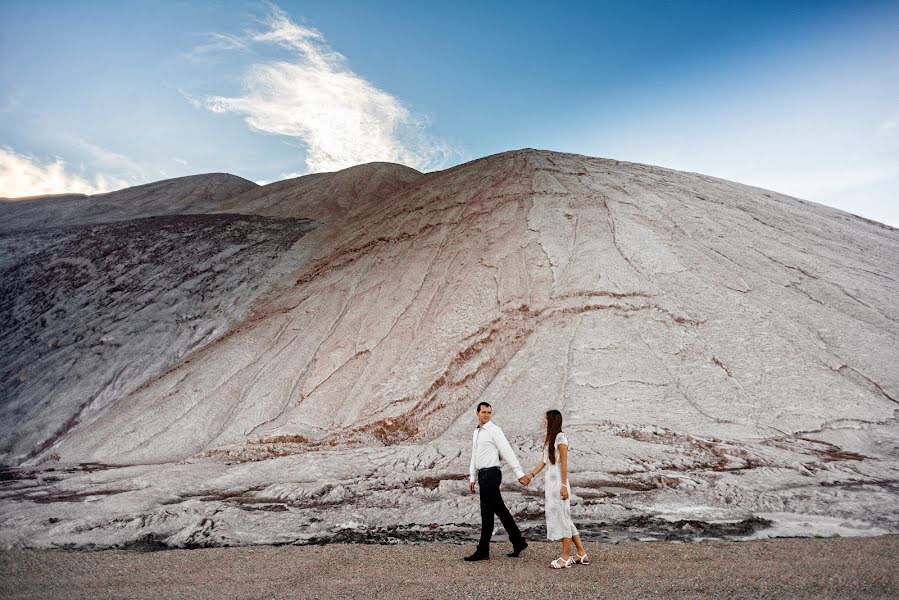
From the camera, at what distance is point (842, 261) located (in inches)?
538

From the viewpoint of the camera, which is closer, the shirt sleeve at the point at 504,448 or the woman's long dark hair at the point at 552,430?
the woman's long dark hair at the point at 552,430

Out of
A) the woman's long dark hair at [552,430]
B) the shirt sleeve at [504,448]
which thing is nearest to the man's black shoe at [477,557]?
the shirt sleeve at [504,448]

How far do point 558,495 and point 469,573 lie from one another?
97cm

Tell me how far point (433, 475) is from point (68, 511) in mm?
4806

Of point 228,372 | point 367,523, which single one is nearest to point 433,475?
point 367,523

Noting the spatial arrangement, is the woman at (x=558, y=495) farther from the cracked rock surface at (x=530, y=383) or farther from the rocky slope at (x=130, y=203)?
the rocky slope at (x=130, y=203)

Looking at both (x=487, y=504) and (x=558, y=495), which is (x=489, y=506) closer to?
(x=487, y=504)

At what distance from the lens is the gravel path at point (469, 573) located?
3963mm

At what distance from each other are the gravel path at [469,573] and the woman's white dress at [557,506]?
0.30 metres

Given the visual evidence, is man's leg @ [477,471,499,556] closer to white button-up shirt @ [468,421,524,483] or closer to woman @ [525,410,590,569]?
white button-up shirt @ [468,421,524,483]

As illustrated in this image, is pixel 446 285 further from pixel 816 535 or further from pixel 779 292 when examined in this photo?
pixel 816 535

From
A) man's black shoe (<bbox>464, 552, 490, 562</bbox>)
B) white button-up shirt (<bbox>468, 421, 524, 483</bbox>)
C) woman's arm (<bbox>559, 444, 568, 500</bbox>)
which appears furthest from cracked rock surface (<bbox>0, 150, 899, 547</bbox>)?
woman's arm (<bbox>559, 444, 568, 500</bbox>)

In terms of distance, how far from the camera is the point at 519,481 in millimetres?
4629

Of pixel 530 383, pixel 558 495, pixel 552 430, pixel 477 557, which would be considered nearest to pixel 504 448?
pixel 552 430
